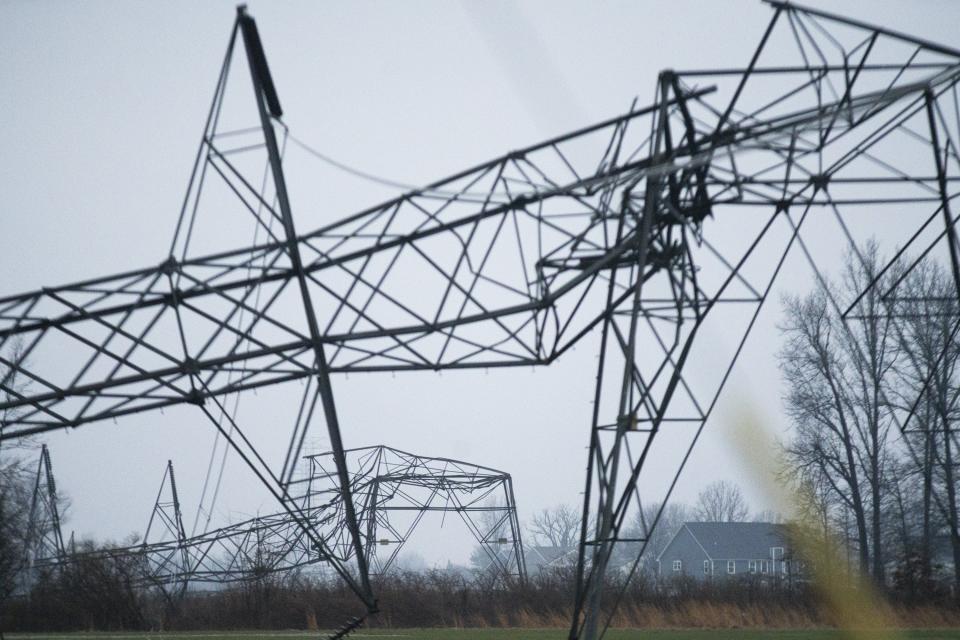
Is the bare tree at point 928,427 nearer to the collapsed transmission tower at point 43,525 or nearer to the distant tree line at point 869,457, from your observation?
the distant tree line at point 869,457

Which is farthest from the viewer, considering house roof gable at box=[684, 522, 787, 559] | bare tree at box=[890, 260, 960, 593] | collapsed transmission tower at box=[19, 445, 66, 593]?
house roof gable at box=[684, 522, 787, 559]

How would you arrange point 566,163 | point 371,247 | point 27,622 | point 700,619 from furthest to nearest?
point 27,622
point 700,619
point 371,247
point 566,163

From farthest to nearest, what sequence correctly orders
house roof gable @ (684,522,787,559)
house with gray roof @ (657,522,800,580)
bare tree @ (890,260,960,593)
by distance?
house roof gable @ (684,522,787,559), house with gray roof @ (657,522,800,580), bare tree @ (890,260,960,593)

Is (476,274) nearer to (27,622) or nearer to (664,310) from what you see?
(664,310)

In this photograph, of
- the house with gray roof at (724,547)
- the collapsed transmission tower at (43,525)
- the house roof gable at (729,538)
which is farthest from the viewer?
the house roof gable at (729,538)

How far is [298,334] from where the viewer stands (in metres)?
16.1

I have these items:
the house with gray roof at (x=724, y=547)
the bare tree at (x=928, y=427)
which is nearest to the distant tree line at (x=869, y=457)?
the bare tree at (x=928, y=427)

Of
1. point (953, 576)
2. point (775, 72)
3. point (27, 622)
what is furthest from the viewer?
point (27, 622)

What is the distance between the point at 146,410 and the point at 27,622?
27644 mm

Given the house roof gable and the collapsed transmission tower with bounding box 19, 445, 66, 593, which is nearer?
the collapsed transmission tower with bounding box 19, 445, 66, 593

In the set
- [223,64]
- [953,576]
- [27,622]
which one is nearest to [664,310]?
[223,64]

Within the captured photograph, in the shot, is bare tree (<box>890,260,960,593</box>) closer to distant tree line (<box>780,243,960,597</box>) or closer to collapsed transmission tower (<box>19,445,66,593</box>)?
distant tree line (<box>780,243,960,597</box>)

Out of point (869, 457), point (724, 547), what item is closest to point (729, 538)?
point (724, 547)

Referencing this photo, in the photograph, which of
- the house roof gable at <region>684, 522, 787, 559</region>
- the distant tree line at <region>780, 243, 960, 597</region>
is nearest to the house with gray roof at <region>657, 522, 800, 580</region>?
the house roof gable at <region>684, 522, 787, 559</region>
